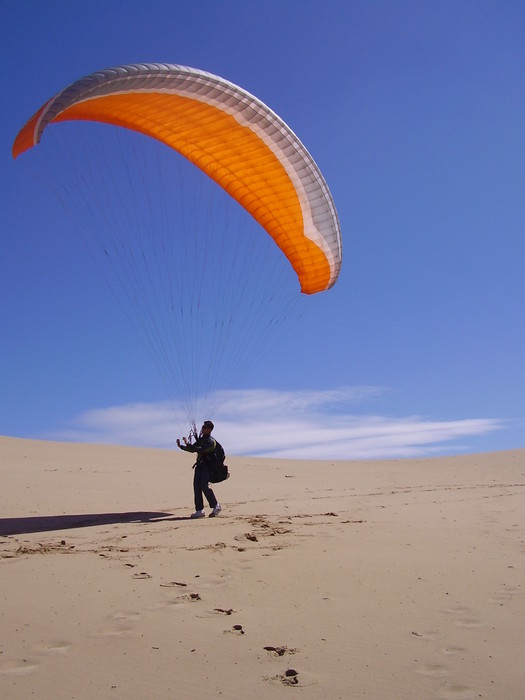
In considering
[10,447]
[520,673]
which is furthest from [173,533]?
[10,447]

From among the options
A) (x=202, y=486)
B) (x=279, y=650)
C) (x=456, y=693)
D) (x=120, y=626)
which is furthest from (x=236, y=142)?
(x=456, y=693)

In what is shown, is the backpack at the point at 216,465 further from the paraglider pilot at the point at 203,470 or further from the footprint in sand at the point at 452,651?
the footprint in sand at the point at 452,651

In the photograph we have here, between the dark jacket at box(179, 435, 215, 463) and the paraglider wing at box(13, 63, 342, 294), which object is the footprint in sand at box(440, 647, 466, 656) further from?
the paraglider wing at box(13, 63, 342, 294)

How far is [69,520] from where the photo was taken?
28.1ft

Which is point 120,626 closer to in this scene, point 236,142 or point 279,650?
point 279,650

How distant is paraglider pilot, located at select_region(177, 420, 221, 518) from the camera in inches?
344

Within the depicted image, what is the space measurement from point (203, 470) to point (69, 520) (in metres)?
2.05

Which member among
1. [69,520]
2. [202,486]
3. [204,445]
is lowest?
[69,520]

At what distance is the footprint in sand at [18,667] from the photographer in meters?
3.21

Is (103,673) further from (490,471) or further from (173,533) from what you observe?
(490,471)

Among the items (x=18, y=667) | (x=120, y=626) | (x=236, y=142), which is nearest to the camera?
(x=18, y=667)

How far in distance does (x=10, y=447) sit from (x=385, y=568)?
1495 centimetres

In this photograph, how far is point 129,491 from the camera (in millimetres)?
11922

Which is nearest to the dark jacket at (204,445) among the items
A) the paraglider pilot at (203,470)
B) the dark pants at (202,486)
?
the paraglider pilot at (203,470)
